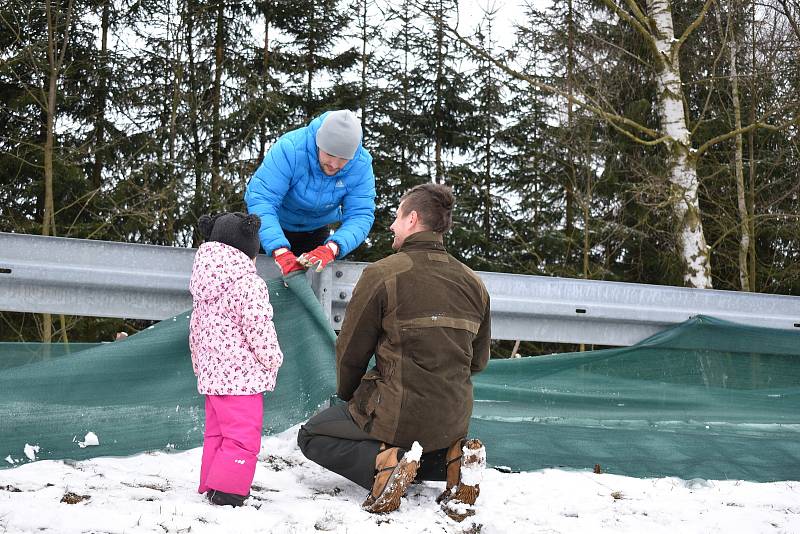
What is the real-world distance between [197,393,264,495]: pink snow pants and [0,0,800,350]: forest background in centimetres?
956

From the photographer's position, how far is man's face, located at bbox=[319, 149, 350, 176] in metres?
4.51

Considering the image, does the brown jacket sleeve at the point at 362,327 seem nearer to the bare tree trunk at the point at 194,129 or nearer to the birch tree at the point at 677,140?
the birch tree at the point at 677,140

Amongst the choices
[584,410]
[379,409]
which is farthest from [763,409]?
[379,409]

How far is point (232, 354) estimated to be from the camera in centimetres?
342

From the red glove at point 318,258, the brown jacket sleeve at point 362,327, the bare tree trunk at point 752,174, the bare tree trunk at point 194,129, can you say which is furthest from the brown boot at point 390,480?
the bare tree trunk at point 752,174

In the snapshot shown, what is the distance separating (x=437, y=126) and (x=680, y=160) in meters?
9.35

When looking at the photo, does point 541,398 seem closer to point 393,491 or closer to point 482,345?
point 482,345

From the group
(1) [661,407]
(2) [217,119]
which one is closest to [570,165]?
(2) [217,119]

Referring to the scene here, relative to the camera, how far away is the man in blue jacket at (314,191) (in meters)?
4.38

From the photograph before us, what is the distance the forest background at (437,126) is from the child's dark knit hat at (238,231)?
30.7 ft

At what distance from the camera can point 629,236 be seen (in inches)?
660

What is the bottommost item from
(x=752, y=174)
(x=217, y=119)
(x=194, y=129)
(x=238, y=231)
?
(x=238, y=231)

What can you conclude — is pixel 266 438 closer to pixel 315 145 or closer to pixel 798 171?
pixel 315 145

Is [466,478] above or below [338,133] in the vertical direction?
below
